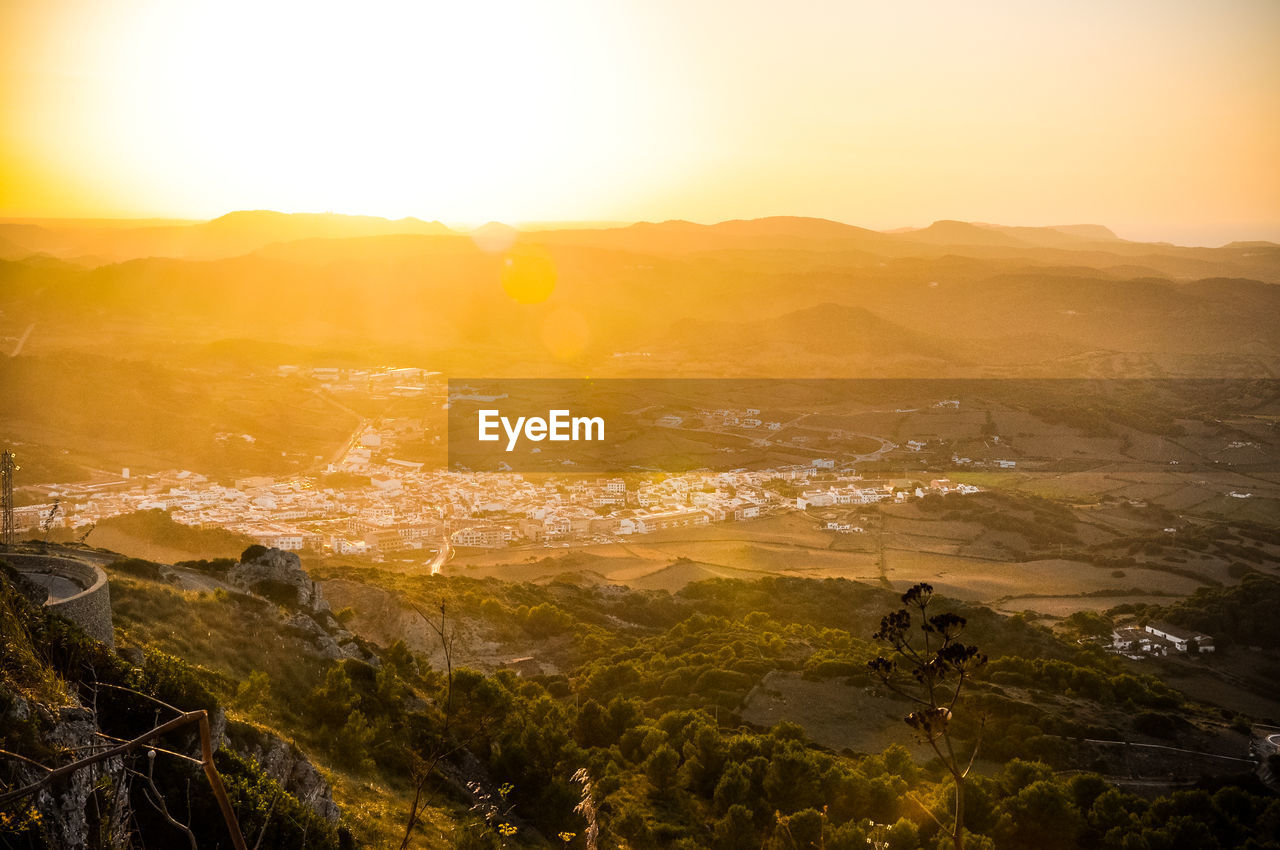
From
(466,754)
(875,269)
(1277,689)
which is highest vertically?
(875,269)

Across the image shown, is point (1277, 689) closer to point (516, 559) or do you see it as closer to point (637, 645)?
point (637, 645)

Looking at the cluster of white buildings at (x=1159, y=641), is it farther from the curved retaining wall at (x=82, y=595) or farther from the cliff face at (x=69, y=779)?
the cliff face at (x=69, y=779)

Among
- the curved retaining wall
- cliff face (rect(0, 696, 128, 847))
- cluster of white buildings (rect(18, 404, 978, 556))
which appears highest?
cliff face (rect(0, 696, 128, 847))

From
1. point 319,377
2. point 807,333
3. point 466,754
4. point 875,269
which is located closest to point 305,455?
point 319,377

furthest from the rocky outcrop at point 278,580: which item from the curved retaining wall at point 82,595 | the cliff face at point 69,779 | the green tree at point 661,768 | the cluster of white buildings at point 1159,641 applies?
the cluster of white buildings at point 1159,641

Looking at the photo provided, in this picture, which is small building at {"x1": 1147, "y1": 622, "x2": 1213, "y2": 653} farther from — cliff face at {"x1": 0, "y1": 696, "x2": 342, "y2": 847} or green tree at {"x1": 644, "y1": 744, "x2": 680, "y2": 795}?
cliff face at {"x1": 0, "y1": 696, "x2": 342, "y2": 847}

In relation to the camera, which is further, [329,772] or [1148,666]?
[1148,666]

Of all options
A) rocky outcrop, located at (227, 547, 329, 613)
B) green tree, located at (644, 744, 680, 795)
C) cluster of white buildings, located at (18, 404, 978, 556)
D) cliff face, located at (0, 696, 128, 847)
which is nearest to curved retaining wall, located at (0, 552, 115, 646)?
cliff face, located at (0, 696, 128, 847)
